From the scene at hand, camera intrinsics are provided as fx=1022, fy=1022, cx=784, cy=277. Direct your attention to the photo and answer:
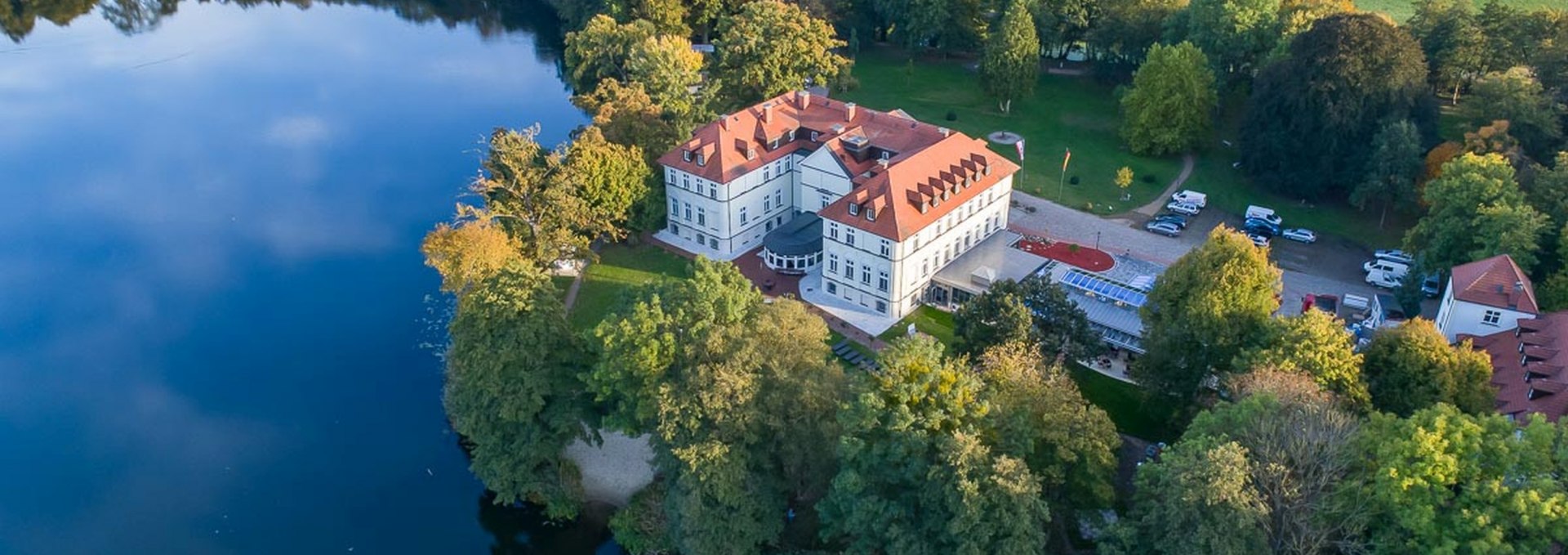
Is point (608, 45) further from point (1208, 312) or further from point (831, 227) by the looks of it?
point (1208, 312)

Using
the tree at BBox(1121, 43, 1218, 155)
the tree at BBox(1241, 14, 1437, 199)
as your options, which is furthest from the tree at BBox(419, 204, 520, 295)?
the tree at BBox(1241, 14, 1437, 199)

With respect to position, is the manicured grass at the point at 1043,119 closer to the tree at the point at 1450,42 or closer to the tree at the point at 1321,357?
the tree at the point at 1450,42

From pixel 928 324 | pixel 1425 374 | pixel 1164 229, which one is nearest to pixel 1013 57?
pixel 1164 229

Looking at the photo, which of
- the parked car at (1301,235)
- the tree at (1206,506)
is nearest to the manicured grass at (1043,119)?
the parked car at (1301,235)

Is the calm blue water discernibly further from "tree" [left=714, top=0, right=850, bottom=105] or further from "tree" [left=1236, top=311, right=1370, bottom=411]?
"tree" [left=1236, top=311, right=1370, bottom=411]

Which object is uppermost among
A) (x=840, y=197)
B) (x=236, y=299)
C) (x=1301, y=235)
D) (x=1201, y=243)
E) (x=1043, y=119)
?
(x=840, y=197)

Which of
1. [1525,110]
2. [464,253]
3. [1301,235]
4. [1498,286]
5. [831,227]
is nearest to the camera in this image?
[1498,286]
